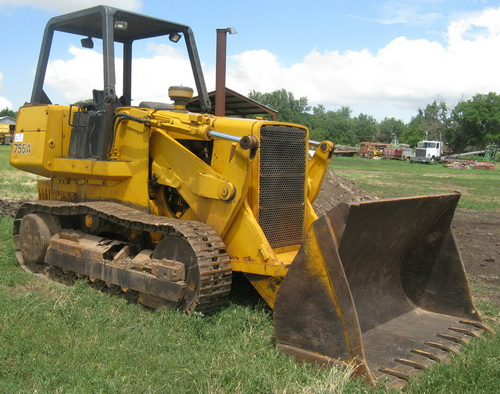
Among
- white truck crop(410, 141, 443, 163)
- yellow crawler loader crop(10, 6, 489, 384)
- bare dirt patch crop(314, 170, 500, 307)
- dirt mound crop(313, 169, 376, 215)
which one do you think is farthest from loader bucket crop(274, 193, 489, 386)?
white truck crop(410, 141, 443, 163)

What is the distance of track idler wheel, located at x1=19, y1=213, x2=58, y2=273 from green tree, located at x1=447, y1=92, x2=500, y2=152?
63.6 metres

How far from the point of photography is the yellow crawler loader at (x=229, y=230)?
4.27 metres

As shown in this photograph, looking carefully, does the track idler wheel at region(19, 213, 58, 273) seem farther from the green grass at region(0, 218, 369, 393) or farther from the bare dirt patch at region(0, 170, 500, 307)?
the bare dirt patch at region(0, 170, 500, 307)

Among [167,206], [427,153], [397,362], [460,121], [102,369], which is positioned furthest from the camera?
[460,121]

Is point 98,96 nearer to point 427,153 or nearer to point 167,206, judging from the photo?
point 167,206

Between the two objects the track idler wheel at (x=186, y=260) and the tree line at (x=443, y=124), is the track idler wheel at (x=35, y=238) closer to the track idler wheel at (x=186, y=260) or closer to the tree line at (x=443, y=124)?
the track idler wheel at (x=186, y=260)

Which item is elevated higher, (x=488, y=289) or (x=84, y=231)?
(x=84, y=231)

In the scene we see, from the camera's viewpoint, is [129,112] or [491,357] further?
[129,112]

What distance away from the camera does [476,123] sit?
64.0 meters

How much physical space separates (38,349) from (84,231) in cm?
237

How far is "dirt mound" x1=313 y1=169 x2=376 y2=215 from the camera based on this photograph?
1372 cm

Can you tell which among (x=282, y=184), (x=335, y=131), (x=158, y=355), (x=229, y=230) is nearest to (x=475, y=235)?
(x=282, y=184)

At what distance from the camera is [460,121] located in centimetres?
6725

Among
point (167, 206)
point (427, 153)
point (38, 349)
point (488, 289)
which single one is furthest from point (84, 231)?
point (427, 153)
